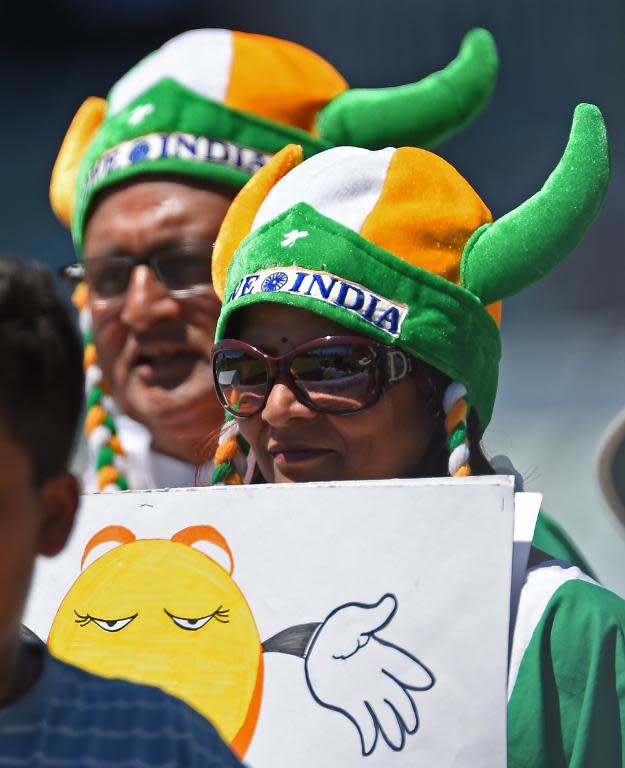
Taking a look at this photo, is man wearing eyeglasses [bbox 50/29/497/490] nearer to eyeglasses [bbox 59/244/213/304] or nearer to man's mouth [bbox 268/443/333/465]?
eyeglasses [bbox 59/244/213/304]

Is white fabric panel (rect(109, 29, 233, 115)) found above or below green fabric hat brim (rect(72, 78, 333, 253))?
above

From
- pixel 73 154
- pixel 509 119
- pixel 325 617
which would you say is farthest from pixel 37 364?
pixel 509 119

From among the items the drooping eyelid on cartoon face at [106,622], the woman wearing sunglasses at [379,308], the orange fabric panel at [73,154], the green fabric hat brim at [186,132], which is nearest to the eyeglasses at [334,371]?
the woman wearing sunglasses at [379,308]

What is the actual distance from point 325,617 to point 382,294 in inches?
21.6

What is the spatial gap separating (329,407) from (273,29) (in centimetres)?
305

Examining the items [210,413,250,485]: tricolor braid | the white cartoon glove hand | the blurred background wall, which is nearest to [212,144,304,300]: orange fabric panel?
[210,413,250,485]: tricolor braid

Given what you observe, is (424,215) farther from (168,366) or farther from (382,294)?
(168,366)

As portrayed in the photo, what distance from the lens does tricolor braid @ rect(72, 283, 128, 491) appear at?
3.08 meters

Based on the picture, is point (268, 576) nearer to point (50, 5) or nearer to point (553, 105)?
point (553, 105)

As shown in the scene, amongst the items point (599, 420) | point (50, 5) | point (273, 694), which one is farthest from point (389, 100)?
point (50, 5)

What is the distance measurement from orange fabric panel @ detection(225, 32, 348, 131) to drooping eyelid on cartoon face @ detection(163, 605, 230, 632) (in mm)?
1623

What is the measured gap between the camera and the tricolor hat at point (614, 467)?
7.64 feet

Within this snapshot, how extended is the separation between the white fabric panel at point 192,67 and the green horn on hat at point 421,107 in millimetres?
289

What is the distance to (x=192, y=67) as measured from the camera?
305 centimetres
